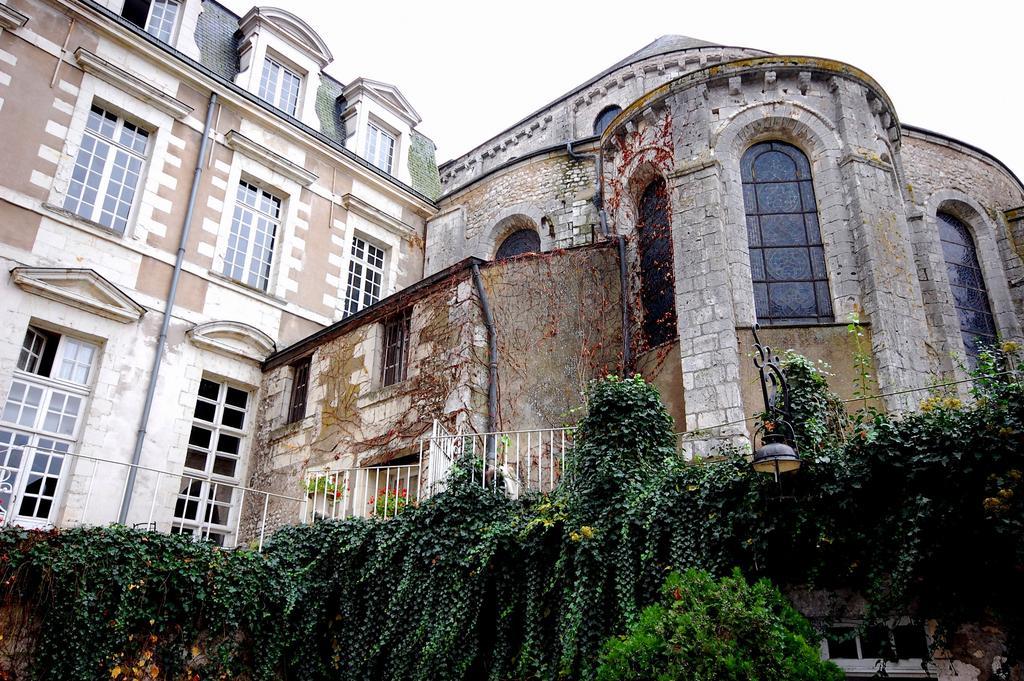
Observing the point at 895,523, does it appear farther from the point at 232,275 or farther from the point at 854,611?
the point at 232,275

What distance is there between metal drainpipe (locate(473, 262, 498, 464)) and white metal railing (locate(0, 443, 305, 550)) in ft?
9.03

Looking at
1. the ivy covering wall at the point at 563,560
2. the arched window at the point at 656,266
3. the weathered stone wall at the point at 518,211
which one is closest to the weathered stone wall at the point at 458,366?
the arched window at the point at 656,266

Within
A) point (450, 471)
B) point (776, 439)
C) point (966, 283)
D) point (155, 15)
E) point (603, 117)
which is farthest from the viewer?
point (603, 117)

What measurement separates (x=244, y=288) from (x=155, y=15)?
4884 millimetres

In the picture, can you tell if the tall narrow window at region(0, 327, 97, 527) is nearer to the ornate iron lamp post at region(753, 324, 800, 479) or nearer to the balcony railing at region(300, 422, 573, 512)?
the balcony railing at region(300, 422, 573, 512)

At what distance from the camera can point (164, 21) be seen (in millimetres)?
12766

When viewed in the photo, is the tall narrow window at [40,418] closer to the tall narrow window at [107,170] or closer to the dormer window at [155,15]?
the tall narrow window at [107,170]

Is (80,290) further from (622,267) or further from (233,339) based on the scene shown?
(622,267)

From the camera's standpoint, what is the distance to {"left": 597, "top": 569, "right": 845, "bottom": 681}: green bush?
4.91 meters

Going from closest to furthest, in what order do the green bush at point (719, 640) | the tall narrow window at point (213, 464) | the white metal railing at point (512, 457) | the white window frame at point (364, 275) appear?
the green bush at point (719, 640)
the white metal railing at point (512, 457)
the tall narrow window at point (213, 464)
the white window frame at point (364, 275)

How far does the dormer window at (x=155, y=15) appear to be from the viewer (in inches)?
488

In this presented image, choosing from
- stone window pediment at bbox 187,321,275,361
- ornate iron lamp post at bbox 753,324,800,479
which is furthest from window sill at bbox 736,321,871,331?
stone window pediment at bbox 187,321,275,361

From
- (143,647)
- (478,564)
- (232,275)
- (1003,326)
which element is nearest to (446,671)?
(478,564)

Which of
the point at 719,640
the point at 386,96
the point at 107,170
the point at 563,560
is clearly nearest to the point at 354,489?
the point at 563,560
